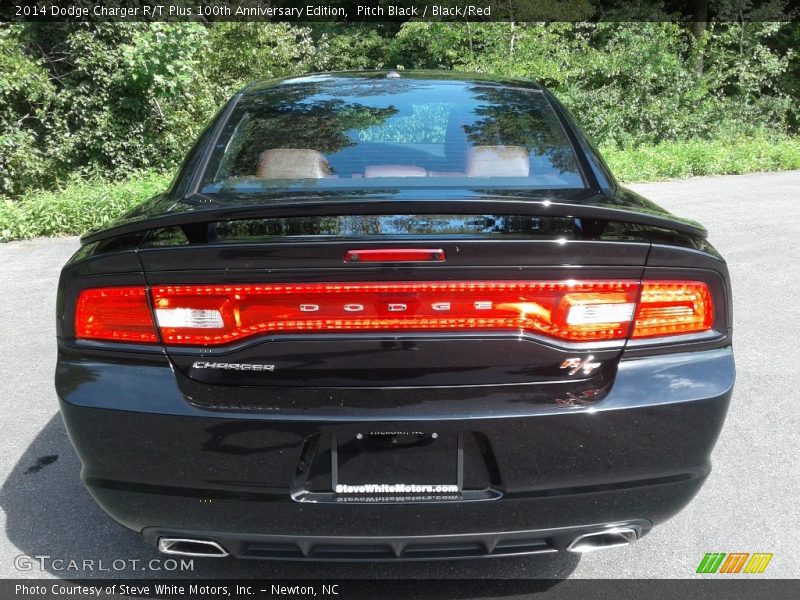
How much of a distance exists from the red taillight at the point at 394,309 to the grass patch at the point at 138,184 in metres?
7.00

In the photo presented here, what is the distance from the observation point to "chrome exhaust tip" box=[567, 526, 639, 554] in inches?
78.2

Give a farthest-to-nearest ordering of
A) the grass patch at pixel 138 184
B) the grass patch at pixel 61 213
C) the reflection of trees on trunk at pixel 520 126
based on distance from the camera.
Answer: the grass patch at pixel 138 184
the grass patch at pixel 61 213
the reflection of trees on trunk at pixel 520 126

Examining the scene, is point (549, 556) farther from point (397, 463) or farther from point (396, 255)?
point (396, 255)

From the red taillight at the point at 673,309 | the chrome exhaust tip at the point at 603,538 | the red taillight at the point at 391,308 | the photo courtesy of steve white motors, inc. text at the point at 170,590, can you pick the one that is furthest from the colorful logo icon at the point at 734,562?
the photo courtesy of steve white motors, inc. text at the point at 170,590

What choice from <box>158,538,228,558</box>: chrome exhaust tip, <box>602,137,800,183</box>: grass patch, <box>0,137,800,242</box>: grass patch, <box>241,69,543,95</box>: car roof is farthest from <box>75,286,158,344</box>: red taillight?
<box>602,137,800,183</box>: grass patch

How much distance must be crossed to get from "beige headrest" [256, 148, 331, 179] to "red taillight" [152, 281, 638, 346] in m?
0.77

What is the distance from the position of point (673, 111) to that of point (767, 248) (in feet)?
47.8

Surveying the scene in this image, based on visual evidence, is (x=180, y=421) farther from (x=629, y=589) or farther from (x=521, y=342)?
(x=629, y=589)

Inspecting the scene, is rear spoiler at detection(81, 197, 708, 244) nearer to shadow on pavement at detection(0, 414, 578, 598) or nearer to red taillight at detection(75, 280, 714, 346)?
red taillight at detection(75, 280, 714, 346)

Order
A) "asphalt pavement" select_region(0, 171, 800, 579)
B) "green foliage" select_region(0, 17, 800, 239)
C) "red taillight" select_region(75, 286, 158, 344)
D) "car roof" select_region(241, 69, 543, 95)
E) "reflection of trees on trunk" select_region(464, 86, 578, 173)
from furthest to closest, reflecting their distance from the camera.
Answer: "green foliage" select_region(0, 17, 800, 239) → "car roof" select_region(241, 69, 543, 95) → "reflection of trees on trunk" select_region(464, 86, 578, 173) → "asphalt pavement" select_region(0, 171, 800, 579) → "red taillight" select_region(75, 286, 158, 344)

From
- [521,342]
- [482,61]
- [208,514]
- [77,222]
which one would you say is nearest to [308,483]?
[208,514]

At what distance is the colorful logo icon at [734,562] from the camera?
2463 millimetres

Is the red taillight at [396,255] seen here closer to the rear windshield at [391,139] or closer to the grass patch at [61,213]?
the rear windshield at [391,139]

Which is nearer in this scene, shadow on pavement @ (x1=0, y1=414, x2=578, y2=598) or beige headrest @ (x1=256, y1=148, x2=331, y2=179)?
shadow on pavement @ (x1=0, y1=414, x2=578, y2=598)
